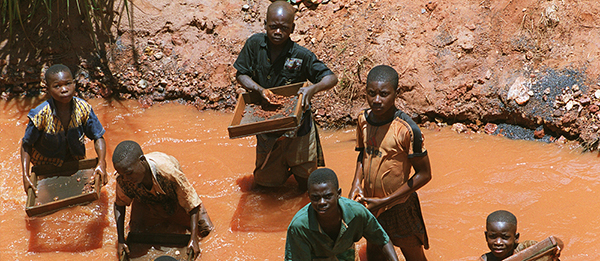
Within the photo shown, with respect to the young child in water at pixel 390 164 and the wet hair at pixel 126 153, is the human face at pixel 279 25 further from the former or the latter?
the wet hair at pixel 126 153

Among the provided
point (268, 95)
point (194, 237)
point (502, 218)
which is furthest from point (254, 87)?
point (502, 218)

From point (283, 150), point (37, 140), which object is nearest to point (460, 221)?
point (283, 150)

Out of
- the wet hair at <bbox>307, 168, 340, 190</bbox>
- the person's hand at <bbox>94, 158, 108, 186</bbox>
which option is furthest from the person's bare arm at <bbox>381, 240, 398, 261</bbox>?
the person's hand at <bbox>94, 158, 108, 186</bbox>

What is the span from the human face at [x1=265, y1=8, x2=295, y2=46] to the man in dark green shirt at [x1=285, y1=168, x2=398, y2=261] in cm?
145

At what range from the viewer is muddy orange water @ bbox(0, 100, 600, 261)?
394 cm

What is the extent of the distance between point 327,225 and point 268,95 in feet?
4.73

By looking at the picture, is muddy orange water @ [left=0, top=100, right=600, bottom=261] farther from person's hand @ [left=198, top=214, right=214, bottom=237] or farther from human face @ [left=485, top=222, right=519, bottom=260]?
human face @ [left=485, top=222, right=519, bottom=260]

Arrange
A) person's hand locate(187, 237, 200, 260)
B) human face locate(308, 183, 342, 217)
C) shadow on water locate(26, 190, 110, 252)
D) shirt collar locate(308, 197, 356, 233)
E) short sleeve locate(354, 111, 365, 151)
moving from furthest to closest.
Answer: shadow on water locate(26, 190, 110, 252), person's hand locate(187, 237, 200, 260), short sleeve locate(354, 111, 365, 151), shirt collar locate(308, 197, 356, 233), human face locate(308, 183, 342, 217)

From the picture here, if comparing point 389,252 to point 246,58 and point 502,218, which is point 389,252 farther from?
point 246,58

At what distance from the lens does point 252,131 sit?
366 cm

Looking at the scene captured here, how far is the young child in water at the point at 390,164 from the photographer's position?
2973 mm

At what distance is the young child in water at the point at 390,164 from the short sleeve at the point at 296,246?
1.66 feet

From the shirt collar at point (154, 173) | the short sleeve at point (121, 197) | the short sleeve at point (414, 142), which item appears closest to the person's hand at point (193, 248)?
the shirt collar at point (154, 173)

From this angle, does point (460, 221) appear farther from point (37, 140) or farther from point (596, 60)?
Answer: point (37, 140)
